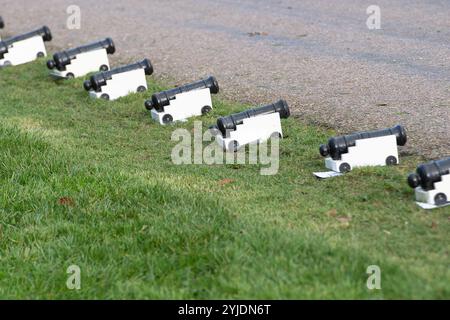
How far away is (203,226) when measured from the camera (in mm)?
5098

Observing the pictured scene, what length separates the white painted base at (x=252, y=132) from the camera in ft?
22.7

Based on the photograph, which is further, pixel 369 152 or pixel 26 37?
pixel 26 37

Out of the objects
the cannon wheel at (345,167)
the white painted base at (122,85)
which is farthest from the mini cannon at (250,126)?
the white painted base at (122,85)

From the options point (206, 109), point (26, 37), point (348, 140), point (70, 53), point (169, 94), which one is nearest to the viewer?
point (348, 140)

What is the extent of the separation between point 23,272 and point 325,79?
4831 millimetres

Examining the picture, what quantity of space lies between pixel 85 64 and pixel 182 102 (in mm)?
2785

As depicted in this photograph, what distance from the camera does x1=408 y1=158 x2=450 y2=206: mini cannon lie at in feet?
16.8

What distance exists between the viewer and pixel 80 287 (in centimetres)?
464

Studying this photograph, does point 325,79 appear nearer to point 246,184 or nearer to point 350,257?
point 246,184

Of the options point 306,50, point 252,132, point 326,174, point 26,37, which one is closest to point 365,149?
point 326,174

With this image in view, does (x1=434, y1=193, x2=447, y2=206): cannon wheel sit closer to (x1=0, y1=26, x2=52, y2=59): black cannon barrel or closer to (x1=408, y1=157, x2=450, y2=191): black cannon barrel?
(x1=408, y1=157, x2=450, y2=191): black cannon barrel

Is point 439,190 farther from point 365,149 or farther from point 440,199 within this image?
point 365,149

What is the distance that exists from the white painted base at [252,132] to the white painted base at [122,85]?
245 cm

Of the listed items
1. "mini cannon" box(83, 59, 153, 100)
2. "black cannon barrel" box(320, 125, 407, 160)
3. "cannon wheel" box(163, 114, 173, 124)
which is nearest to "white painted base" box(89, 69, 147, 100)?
"mini cannon" box(83, 59, 153, 100)
